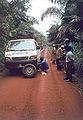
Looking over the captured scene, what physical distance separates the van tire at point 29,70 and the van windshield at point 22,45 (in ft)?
3.84

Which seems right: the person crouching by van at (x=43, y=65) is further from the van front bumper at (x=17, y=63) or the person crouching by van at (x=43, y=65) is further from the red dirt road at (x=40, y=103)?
the red dirt road at (x=40, y=103)

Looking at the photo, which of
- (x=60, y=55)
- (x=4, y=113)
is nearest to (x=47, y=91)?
(x=4, y=113)

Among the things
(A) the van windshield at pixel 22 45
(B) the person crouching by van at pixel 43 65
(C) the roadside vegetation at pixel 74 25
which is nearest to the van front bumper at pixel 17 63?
(A) the van windshield at pixel 22 45

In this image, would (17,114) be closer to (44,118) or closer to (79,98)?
(44,118)

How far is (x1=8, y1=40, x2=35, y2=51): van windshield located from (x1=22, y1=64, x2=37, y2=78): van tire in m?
1.17

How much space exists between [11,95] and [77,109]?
2455 mm

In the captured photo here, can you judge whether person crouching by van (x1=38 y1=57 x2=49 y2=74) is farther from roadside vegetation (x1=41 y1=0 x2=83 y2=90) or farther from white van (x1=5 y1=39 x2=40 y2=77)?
roadside vegetation (x1=41 y1=0 x2=83 y2=90)

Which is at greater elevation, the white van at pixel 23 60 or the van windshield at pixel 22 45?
the van windshield at pixel 22 45

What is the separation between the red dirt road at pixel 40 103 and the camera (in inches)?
145

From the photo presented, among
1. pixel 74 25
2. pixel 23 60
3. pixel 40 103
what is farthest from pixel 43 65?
pixel 40 103

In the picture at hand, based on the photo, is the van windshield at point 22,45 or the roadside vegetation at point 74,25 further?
the van windshield at point 22,45

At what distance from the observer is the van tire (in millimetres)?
7832

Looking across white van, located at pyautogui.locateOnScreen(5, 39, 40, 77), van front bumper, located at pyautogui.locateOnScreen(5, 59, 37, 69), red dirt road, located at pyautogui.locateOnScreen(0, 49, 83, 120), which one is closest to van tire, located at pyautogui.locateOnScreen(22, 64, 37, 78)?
white van, located at pyautogui.locateOnScreen(5, 39, 40, 77)

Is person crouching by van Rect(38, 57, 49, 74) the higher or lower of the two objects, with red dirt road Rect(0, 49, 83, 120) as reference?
higher
